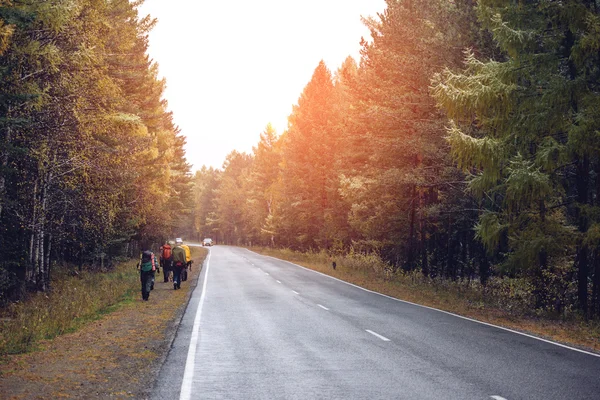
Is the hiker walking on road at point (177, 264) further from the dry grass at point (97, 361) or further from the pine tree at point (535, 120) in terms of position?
the pine tree at point (535, 120)

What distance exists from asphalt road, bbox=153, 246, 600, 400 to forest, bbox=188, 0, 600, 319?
3.70 m

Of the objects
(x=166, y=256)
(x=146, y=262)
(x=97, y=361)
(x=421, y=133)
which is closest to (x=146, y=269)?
(x=146, y=262)

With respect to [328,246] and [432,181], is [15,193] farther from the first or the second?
[328,246]

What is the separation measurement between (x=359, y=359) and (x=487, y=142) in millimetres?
8925

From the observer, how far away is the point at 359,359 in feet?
30.9

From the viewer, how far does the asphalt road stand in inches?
289

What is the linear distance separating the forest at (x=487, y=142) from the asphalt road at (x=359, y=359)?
146 inches

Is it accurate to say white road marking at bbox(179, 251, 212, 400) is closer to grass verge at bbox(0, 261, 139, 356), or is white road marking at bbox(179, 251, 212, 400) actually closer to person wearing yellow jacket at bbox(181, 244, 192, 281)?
grass verge at bbox(0, 261, 139, 356)

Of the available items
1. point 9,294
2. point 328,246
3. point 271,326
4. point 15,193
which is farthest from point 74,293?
point 328,246

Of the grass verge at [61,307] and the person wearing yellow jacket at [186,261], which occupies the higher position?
the person wearing yellow jacket at [186,261]

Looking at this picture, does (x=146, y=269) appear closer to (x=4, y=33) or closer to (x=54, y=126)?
(x=54, y=126)

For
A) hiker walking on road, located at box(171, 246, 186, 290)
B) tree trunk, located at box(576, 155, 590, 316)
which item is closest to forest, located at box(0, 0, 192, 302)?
hiker walking on road, located at box(171, 246, 186, 290)

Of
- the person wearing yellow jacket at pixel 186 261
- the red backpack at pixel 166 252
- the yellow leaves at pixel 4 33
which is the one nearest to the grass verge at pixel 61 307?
the red backpack at pixel 166 252

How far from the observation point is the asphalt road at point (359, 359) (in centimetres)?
734
